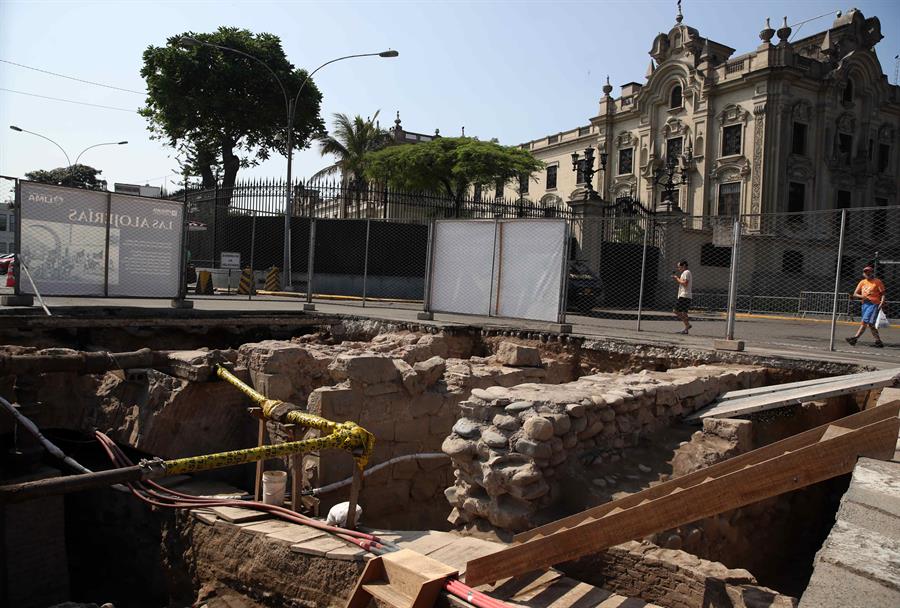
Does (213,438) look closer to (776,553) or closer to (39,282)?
(39,282)

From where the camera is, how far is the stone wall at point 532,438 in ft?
15.2

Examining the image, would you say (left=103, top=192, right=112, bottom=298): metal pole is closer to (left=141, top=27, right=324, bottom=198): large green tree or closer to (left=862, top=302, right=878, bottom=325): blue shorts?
(left=862, top=302, right=878, bottom=325): blue shorts

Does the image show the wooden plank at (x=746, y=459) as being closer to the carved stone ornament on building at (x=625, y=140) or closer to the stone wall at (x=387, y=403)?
the stone wall at (x=387, y=403)

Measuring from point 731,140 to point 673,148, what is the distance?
360 centimetres

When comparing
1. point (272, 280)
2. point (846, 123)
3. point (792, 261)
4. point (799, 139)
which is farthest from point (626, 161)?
point (272, 280)

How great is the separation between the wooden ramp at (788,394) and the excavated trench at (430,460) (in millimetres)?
239

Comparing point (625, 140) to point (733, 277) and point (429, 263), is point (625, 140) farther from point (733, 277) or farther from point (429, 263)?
point (733, 277)

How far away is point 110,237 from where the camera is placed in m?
11.0

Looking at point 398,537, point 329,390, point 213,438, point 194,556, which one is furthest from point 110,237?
point 398,537

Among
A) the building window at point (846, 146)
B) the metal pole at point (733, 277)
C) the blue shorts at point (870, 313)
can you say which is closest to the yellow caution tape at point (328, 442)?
the metal pole at point (733, 277)

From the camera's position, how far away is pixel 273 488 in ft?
17.4

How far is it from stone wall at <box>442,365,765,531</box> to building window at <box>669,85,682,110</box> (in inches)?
1374

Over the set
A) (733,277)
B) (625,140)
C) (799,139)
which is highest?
(625,140)

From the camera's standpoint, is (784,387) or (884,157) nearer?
(784,387)
